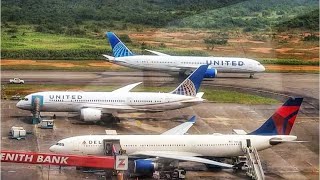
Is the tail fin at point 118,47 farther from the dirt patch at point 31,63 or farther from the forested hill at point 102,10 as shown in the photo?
the forested hill at point 102,10

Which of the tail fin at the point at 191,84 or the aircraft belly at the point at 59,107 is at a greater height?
the tail fin at the point at 191,84

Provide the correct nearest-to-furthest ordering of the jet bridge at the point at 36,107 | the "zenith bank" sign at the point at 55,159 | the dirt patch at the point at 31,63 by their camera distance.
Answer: the "zenith bank" sign at the point at 55,159 → the jet bridge at the point at 36,107 → the dirt patch at the point at 31,63

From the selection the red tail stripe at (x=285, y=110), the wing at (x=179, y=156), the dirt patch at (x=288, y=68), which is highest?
the dirt patch at (x=288, y=68)

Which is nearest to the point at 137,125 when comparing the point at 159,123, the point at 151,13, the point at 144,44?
the point at 159,123

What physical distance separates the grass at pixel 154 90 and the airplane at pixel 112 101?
4.14 m

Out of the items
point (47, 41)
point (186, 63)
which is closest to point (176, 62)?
point (186, 63)

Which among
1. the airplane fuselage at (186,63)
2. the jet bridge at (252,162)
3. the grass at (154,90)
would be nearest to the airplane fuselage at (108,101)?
the grass at (154,90)

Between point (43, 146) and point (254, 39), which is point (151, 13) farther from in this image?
point (43, 146)

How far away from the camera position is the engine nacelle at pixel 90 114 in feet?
85.5

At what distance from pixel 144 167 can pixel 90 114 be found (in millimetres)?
7462

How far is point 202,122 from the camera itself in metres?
26.8

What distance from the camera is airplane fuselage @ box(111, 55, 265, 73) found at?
126ft

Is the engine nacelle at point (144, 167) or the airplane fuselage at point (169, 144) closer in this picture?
the engine nacelle at point (144, 167)

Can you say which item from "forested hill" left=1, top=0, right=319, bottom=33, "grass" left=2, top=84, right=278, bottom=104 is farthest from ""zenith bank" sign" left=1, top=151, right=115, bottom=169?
"forested hill" left=1, top=0, right=319, bottom=33
